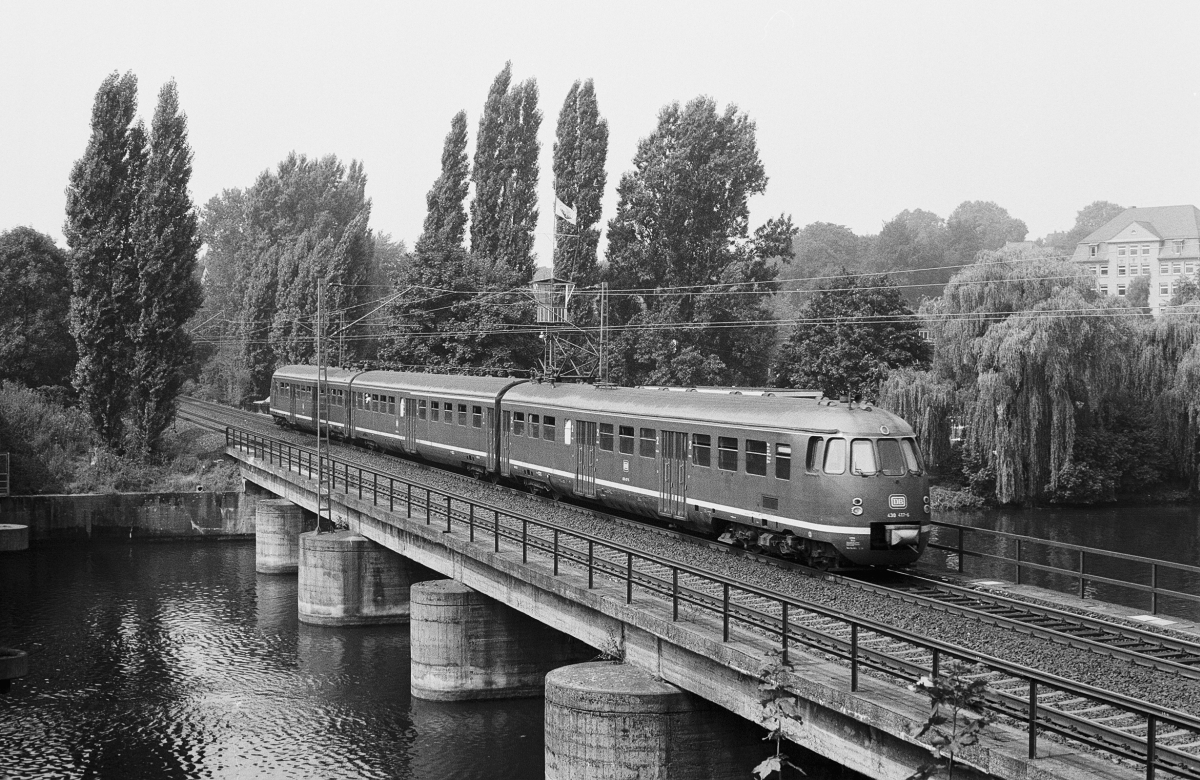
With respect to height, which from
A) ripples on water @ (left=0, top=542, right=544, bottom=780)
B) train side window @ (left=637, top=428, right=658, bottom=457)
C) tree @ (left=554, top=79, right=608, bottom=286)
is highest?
tree @ (left=554, top=79, right=608, bottom=286)

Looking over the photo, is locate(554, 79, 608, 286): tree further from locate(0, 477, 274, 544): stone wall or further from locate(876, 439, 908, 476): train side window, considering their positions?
locate(876, 439, 908, 476): train side window

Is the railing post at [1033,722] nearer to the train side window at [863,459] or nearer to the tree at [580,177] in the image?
the train side window at [863,459]

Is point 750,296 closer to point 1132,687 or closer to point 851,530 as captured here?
point 851,530

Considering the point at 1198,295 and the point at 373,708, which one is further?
the point at 1198,295

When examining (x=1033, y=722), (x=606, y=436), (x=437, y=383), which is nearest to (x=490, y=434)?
(x=437, y=383)

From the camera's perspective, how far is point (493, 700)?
2495 centimetres

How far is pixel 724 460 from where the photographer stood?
2305cm

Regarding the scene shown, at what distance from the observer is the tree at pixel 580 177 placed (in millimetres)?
65250

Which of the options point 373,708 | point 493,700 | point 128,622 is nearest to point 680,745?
point 493,700

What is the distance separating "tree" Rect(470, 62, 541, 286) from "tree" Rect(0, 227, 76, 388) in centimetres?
2322

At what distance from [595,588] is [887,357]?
41619mm

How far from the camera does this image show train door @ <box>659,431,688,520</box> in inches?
968

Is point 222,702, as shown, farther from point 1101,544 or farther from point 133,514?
point 1101,544

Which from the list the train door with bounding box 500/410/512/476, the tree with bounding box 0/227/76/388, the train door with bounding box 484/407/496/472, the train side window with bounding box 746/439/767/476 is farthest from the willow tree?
the tree with bounding box 0/227/76/388
